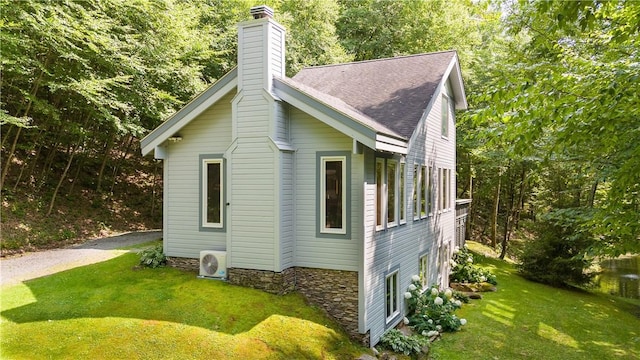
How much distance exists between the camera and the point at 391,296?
1053cm

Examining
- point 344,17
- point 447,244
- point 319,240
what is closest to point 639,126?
point 319,240

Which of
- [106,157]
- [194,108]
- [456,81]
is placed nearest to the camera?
[194,108]

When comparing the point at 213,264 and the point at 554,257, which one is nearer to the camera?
the point at 213,264

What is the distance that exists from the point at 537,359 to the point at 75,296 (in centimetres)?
1095

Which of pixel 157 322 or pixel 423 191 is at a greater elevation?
pixel 423 191

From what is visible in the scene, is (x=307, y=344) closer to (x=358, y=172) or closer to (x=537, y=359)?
(x=358, y=172)

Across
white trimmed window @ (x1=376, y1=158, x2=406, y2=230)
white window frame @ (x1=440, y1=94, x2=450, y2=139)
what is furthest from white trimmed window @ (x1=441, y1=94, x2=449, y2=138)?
white trimmed window @ (x1=376, y1=158, x2=406, y2=230)

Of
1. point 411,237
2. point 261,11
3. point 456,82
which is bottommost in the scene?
point 411,237

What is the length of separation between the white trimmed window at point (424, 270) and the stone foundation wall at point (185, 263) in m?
6.98

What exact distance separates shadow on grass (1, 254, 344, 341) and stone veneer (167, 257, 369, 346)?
0.72 feet

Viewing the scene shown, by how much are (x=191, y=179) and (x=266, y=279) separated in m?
3.44

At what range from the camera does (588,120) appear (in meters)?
5.34

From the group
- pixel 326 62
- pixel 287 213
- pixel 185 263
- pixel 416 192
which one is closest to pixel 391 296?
pixel 416 192

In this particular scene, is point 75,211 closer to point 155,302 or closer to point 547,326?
point 155,302
